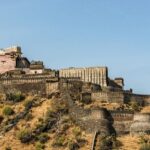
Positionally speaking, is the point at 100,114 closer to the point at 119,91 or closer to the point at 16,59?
the point at 119,91

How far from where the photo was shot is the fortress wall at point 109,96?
120 m

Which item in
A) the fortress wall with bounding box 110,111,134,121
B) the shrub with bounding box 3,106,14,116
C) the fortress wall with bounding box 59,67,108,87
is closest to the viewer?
the fortress wall with bounding box 110,111,134,121

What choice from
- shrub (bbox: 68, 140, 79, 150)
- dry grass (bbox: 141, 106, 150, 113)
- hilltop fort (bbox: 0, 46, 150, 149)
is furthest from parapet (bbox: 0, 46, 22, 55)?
shrub (bbox: 68, 140, 79, 150)

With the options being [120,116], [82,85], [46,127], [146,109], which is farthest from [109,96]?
[46,127]

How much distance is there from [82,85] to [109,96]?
3367 millimetres

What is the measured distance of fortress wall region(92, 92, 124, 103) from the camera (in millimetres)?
120250

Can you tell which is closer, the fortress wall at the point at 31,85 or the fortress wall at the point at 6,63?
the fortress wall at the point at 31,85

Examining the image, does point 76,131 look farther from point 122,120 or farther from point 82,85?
point 82,85

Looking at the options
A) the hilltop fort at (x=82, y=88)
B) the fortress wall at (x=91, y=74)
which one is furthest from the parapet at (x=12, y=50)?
the fortress wall at (x=91, y=74)

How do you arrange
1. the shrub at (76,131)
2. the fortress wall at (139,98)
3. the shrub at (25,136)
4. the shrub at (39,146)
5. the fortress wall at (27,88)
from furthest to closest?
the fortress wall at (27,88), the fortress wall at (139,98), the shrub at (25,136), the shrub at (76,131), the shrub at (39,146)

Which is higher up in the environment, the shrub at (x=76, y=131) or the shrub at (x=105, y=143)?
the shrub at (x=76, y=131)

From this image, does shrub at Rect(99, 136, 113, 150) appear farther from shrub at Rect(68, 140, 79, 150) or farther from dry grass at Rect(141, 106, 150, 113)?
dry grass at Rect(141, 106, 150, 113)

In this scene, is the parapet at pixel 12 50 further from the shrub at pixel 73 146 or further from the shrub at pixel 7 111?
the shrub at pixel 73 146

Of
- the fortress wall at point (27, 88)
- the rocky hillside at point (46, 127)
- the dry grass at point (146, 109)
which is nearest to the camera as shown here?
the rocky hillside at point (46, 127)
